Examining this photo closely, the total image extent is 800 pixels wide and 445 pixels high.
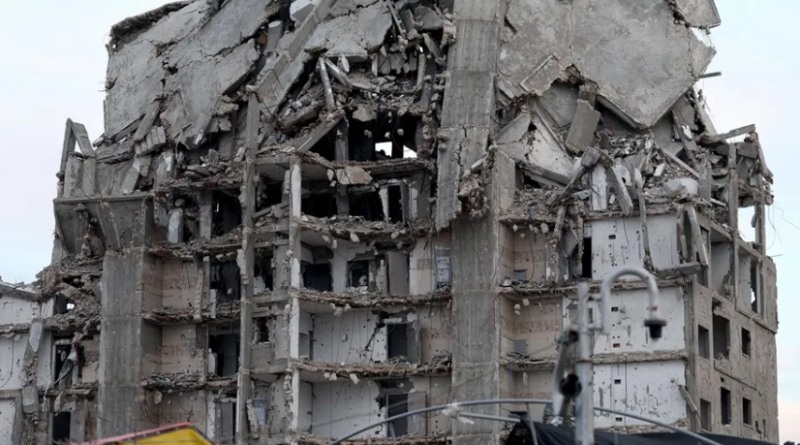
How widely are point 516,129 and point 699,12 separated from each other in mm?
10628

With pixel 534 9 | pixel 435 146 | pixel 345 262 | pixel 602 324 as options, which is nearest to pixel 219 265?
pixel 345 262

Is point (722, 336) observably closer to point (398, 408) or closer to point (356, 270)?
point (398, 408)

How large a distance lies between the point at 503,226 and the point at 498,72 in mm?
6929

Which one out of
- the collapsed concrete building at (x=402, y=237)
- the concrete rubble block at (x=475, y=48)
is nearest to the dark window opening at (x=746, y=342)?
the collapsed concrete building at (x=402, y=237)

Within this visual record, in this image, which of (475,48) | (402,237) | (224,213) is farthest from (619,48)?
(224,213)

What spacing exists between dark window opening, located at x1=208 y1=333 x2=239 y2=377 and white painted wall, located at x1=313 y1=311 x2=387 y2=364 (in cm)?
364

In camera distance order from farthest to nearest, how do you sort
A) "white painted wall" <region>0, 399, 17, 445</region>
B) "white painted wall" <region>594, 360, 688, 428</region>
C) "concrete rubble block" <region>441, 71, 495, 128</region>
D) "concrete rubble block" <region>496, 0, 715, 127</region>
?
1. "white painted wall" <region>0, 399, 17, 445</region>
2. "concrete rubble block" <region>496, 0, 715, 127</region>
3. "concrete rubble block" <region>441, 71, 495, 128</region>
4. "white painted wall" <region>594, 360, 688, 428</region>

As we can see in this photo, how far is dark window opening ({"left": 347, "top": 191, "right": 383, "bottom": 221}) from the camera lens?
71188mm

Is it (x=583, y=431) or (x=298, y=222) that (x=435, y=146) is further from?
(x=583, y=431)

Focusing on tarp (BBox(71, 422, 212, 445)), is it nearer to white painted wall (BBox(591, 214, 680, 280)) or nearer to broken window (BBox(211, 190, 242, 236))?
white painted wall (BBox(591, 214, 680, 280))

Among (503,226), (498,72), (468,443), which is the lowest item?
(468,443)

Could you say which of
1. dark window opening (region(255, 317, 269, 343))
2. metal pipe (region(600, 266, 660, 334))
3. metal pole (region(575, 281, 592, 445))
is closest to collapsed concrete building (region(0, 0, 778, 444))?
dark window opening (region(255, 317, 269, 343))

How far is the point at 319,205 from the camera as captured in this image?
71875mm

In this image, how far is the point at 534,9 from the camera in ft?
235
